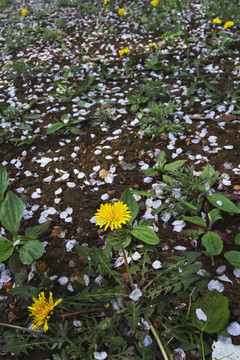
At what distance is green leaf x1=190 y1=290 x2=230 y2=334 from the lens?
132 cm

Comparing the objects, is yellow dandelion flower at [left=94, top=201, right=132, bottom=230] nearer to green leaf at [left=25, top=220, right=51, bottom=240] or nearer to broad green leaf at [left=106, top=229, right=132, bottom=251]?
broad green leaf at [left=106, top=229, right=132, bottom=251]

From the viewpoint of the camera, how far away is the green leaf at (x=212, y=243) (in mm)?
1587

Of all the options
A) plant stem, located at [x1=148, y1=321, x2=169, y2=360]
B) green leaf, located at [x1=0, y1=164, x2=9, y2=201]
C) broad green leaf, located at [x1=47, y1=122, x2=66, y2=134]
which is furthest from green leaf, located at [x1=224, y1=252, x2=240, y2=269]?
broad green leaf, located at [x1=47, y1=122, x2=66, y2=134]

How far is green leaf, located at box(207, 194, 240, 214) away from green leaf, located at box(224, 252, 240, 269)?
0.96 ft

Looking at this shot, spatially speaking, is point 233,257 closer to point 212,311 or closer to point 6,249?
point 212,311

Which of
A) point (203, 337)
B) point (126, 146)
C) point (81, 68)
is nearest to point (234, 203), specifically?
point (203, 337)

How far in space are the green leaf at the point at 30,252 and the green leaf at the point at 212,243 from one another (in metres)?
0.98

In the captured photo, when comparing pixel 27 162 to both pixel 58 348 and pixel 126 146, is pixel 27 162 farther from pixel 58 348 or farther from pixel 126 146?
pixel 58 348

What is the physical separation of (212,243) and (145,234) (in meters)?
0.39

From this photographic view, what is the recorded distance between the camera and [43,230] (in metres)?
1.90

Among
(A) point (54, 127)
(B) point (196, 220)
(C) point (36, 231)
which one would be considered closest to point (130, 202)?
(B) point (196, 220)

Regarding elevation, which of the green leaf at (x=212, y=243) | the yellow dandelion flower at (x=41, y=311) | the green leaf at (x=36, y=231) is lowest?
the green leaf at (x=212, y=243)

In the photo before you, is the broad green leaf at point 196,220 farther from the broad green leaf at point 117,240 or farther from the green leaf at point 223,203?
the broad green leaf at point 117,240

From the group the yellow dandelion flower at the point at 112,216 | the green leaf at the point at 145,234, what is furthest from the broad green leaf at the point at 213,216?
the yellow dandelion flower at the point at 112,216
